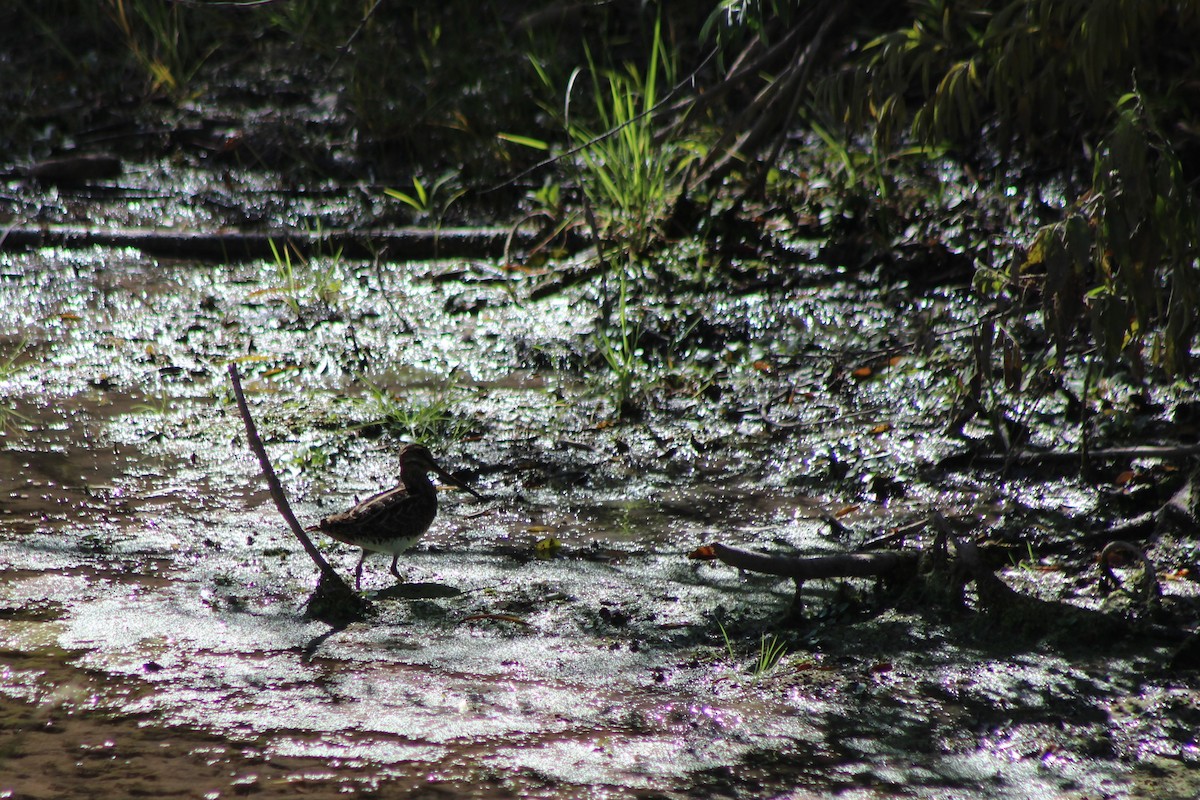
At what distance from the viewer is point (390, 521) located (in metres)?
4.35

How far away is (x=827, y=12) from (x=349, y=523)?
4.57 m

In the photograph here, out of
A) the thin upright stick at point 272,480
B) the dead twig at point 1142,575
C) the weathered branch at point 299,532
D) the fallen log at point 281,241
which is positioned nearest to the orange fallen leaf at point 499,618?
the weathered branch at point 299,532

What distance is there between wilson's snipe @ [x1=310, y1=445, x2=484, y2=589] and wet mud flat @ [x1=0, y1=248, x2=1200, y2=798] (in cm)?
17

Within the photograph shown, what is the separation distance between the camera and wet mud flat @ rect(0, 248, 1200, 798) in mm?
3254

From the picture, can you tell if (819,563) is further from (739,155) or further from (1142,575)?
(739,155)

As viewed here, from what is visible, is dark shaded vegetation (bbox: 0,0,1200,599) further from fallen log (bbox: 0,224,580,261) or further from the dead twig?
the dead twig

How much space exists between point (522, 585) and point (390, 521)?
51 cm

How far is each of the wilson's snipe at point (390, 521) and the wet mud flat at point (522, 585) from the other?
17 cm

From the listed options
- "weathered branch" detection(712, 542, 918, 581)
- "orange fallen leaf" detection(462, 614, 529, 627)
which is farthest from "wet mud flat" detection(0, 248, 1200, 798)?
"weathered branch" detection(712, 542, 918, 581)

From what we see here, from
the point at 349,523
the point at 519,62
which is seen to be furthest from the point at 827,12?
the point at 349,523

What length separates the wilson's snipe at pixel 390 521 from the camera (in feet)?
14.2

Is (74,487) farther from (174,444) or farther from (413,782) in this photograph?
(413,782)

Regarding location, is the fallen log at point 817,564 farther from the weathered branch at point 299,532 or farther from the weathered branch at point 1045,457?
the weathered branch at point 299,532

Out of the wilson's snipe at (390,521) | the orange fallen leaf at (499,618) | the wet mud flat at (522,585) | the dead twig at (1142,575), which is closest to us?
the wet mud flat at (522,585)
